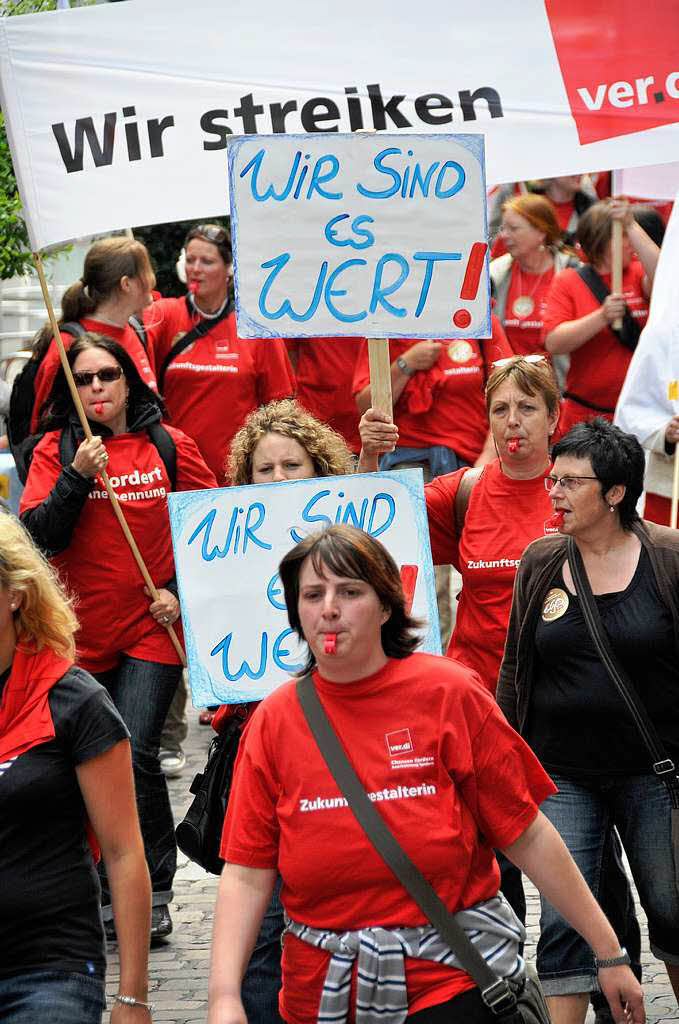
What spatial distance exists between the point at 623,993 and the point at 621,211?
18.2 feet

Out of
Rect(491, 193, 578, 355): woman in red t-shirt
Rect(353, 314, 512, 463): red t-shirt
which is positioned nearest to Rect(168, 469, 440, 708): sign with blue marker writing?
Rect(353, 314, 512, 463): red t-shirt

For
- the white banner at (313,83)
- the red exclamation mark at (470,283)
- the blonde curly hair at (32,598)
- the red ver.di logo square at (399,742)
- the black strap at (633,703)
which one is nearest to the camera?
the red ver.di logo square at (399,742)

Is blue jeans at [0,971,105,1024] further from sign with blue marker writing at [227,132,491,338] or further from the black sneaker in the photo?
the black sneaker

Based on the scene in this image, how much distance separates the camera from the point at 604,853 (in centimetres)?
492

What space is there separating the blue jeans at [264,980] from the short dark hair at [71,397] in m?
2.43

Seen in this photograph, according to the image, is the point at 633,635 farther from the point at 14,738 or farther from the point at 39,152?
the point at 39,152

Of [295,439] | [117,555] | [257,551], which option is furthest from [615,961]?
[117,555]

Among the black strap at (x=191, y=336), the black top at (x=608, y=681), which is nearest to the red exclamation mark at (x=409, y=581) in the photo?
the black top at (x=608, y=681)

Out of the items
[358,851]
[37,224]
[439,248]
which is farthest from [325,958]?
[37,224]

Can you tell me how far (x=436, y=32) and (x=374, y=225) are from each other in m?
1.68

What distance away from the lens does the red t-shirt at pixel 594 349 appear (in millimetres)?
8852

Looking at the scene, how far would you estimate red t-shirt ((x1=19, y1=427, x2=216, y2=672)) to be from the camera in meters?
6.06

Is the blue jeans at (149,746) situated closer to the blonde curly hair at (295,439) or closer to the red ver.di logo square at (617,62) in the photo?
the blonde curly hair at (295,439)

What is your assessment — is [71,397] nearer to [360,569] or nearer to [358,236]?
[358,236]
